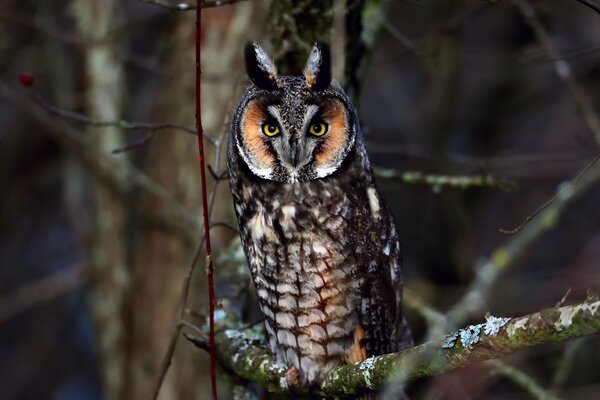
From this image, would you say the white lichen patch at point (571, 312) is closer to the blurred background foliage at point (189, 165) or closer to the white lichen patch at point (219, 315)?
the white lichen patch at point (219, 315)

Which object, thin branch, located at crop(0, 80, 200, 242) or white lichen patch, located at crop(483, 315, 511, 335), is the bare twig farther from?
thin branch, located at crop(0, 80, 200, 242)

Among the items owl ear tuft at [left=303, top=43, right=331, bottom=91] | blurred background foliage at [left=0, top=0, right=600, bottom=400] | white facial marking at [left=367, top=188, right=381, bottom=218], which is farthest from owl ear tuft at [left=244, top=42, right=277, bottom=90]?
A: blurred background foliage at [left=0, top=0, right=600, bottom=400]

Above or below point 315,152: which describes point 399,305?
below

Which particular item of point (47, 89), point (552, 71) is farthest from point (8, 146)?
point (552, 71)

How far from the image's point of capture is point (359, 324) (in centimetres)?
301

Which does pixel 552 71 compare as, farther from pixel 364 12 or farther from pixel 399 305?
pixel 399 305

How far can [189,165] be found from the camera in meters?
5.22

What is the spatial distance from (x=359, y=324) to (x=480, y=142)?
3.44 metres

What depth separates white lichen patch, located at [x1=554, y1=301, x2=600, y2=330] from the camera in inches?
63.8

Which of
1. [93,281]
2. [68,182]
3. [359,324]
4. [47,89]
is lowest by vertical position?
[359,324]

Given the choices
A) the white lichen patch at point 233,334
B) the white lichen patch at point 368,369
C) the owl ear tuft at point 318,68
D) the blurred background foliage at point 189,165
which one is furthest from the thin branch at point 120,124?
the blurred background foliage at point 189,165

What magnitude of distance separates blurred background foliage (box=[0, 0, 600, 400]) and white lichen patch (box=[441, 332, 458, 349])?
6.07 ft

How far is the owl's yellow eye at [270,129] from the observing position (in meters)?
2.90

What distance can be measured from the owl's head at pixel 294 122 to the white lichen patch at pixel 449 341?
1.05 metres
